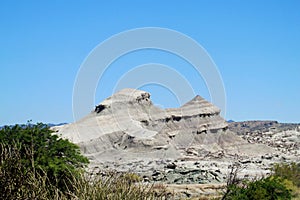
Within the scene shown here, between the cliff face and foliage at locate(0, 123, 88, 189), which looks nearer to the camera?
foliage at locate(0, 123, 88, 189)

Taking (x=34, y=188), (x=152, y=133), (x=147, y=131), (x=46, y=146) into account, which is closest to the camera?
(x=34, y=188)

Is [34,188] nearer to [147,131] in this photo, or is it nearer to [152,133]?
[152,133]

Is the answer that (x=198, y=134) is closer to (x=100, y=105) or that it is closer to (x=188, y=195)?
(x=100, y=105)

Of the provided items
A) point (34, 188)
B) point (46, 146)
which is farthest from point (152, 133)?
point (34, 188)

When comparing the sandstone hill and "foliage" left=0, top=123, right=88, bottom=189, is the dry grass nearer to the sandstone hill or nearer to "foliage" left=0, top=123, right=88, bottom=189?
"foliage" left=0, top=123, right=88, bottom=189

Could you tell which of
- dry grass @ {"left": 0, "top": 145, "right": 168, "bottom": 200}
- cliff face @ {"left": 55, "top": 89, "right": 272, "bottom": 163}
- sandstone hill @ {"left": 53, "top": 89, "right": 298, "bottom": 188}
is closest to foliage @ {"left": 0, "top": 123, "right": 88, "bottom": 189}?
dry grass @ {"left": 0, "top": 145, "right": 168, "bottom": 200}

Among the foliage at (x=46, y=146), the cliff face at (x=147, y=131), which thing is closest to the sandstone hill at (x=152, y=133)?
the cliff face at (x=147, y=131)

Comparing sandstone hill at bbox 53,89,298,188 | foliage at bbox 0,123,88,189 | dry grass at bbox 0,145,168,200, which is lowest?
dry grass at bbox 0,145,168,200

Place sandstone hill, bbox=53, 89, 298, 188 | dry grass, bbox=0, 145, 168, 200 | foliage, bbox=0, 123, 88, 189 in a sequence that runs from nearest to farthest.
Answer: dry grass, bbox=0, 145, 168, 200 → foliage, bbox=0, 123, 88, 189 → sandstone hill, bbox=53, 89, 298, 188

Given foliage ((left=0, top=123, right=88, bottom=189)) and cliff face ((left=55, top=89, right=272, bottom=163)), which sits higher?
cliff face ((left=55, top=89, right=272, bottom=163))

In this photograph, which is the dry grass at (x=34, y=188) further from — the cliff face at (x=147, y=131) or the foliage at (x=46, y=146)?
the cliff face at (x=147, y=131)

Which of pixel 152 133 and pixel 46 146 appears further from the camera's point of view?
pixel 152 133

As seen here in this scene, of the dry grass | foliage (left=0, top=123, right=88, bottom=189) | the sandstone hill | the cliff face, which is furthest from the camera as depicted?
the cliff face

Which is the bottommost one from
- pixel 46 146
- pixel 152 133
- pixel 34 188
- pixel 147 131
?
pixel 34 188
